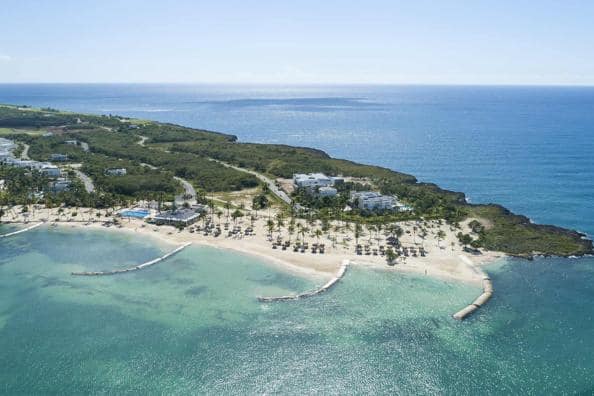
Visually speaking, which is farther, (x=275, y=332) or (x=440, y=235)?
(x=440, y=235)

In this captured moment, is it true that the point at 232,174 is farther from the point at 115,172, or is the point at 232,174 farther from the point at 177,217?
the point at 177,217

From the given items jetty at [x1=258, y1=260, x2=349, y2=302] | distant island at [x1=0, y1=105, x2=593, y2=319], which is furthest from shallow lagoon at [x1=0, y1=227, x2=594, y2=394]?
distant island at [x1=0, y1=105, x2=593, y2=319]

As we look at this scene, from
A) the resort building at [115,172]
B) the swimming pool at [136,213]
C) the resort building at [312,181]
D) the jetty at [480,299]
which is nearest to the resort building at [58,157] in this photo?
the resort building at [115,172]

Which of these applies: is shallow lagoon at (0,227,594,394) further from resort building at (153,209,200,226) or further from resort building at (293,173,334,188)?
resort building at (293,173,334,188)

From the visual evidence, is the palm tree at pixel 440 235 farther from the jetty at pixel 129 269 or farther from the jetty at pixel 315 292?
the jetty at pixel 129 269

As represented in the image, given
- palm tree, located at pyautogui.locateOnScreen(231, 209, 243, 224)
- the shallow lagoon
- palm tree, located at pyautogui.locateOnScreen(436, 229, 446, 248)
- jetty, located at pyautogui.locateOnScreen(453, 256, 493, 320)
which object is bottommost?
the shallow lagoon

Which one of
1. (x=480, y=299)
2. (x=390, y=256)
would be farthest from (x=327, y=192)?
(x=480, y=299)
